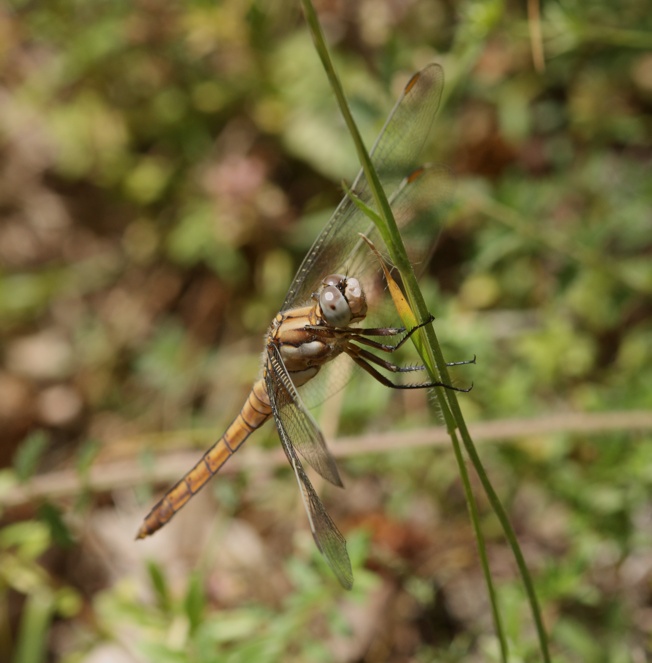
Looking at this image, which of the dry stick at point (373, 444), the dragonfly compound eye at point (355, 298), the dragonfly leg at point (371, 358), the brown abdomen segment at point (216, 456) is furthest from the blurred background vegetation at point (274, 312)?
the dragonfly compound eye at point (355, 298)

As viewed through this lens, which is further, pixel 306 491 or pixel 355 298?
pixel 355 298

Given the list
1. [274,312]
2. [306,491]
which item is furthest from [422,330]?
[274,312]

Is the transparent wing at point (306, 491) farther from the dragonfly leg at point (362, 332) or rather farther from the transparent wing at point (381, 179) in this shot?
the transparent wing at point (381, 179)

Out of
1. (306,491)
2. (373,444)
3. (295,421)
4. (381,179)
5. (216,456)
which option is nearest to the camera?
(306,491)

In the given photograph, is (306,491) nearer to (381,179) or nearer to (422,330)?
(422,330)

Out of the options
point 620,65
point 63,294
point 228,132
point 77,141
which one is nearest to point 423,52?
point 620,65

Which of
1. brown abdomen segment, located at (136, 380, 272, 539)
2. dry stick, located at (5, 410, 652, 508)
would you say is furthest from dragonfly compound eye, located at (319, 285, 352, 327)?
dry stick, located at (5, 410, 652, 508)

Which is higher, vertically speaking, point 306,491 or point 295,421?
point 295,421
